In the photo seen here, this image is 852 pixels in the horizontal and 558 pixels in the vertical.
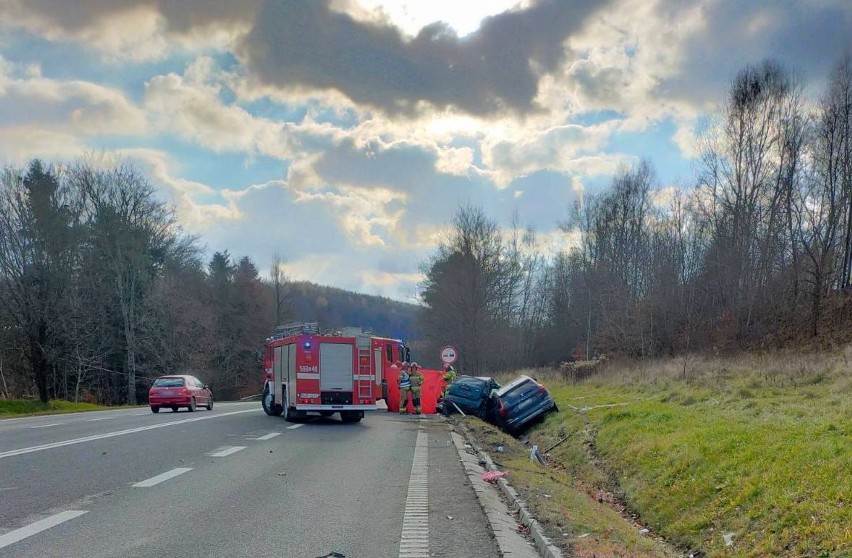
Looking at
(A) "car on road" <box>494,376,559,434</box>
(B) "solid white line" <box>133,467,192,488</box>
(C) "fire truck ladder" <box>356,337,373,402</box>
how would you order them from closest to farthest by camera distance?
1. (B) "solid white line" <box>133,467,192,488</box>
2. (C) "fire truck ladder" <box>356,337,373,402</box>
3. (A) "car on road" <box>494,376,559,434</box>

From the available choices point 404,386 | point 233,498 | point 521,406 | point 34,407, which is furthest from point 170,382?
point 233,498

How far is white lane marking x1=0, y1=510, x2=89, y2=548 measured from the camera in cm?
660

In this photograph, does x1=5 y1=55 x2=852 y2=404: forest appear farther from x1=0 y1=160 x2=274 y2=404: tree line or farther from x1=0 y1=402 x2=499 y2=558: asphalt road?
x1=0 y1=402 x2=499 y2=558: asphalt road

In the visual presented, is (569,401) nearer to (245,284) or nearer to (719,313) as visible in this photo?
(719,313)

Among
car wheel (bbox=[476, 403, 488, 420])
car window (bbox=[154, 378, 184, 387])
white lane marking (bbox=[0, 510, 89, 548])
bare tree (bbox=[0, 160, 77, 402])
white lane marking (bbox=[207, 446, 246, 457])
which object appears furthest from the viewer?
bare tree (bbox=[0, 160, 77, 402])

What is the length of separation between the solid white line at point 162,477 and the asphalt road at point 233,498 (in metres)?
0.03

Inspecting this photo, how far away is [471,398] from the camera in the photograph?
24141 mm

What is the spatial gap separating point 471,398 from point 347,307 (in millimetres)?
90627

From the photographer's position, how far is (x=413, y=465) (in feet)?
41.3

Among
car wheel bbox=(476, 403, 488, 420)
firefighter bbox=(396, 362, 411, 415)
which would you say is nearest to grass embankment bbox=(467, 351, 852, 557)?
car wheel bbox=(476, 403, 488, 420)

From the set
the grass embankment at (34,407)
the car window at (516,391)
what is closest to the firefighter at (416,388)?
the car window at (516,391)

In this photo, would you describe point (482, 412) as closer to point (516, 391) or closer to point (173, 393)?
point (516, 391)

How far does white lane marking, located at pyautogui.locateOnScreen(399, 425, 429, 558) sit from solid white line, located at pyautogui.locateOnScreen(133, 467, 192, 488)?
11.5 ft

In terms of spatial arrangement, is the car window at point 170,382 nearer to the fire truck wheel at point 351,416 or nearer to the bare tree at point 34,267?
the fire truck wheel at point 351,416
